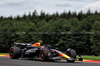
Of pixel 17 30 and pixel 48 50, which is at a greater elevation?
pixel 48 50

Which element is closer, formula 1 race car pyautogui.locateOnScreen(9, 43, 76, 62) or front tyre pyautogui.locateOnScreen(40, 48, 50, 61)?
formula 1 race car pyautogui.locateOnScreen(9, 43, 76, 62)

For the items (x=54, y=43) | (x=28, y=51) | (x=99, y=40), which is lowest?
(x=54, y=43)

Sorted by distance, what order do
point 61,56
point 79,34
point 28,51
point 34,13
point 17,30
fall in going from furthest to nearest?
point 34,13 < point 17,30 < point 79,34 < point 28,51 < point 61,56

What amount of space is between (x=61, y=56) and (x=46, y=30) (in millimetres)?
72651

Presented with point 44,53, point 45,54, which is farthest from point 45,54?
point 44,53

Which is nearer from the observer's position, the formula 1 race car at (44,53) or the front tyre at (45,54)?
the formula 1 race car at (44,53)

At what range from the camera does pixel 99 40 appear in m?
63.0

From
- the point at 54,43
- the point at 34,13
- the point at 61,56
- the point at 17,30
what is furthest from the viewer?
the point at 34,13

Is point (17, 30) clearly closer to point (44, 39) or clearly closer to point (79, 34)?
point (44, 39)

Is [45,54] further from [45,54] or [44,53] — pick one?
[44,53]

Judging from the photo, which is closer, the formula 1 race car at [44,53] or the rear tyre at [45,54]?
the formula 1 race car at [44,53]

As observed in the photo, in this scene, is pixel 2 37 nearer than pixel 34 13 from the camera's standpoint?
Yes

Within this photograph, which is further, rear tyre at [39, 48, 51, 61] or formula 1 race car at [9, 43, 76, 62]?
rear tyre at [39, 48, 51, 61]

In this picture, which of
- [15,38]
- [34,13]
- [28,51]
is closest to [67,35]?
[15,38]
